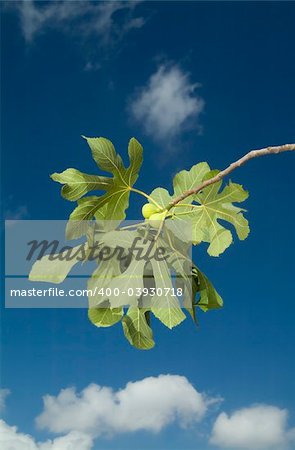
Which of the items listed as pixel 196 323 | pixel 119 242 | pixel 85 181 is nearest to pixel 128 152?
pixel 85 181

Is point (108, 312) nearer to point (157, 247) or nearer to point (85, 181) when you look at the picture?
point (157, 247)

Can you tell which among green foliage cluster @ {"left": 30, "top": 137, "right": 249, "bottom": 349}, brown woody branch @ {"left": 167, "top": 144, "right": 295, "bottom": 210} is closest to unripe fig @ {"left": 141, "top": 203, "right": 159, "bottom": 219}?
green foliage cluster @ {"left": 30, "top": 137, "right": 249, "bottom": 349}

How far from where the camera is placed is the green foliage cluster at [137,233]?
7.59 ft

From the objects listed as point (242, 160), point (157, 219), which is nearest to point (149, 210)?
point (157, 219)

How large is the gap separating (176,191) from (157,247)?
0.48 metres

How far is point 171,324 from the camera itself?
2334 mm

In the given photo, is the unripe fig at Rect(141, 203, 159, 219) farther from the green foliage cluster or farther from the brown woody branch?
the brown woody branch

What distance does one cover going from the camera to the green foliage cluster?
2.31 meters

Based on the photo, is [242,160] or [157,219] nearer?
[242,160]

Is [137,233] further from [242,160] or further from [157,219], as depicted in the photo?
[242,160]

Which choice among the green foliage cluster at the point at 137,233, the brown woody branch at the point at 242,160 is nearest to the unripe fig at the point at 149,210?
the green foliage cluster at the point at 137,233

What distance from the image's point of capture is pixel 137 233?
2.33 metres

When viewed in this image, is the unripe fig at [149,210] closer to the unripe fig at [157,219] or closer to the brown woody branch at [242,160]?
the unripe fig at [157,219]

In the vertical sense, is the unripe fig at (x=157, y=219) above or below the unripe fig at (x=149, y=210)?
below
